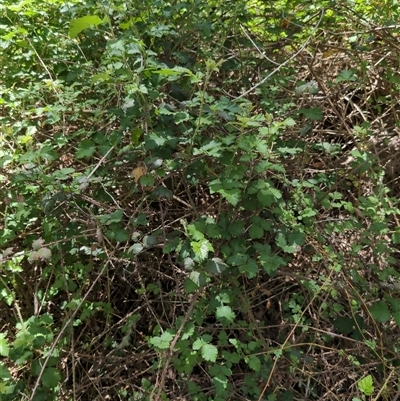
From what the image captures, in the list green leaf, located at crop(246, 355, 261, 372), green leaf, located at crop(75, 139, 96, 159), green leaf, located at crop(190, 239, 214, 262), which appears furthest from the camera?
green leaf, located at crop(75, 139, 96, 159)

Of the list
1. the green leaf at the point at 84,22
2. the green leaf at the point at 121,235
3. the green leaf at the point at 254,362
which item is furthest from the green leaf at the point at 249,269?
the green leaf at the point at 84,22

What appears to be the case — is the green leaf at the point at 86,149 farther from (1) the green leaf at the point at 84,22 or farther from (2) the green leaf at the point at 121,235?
(1) the green leaf at the point at 84,22

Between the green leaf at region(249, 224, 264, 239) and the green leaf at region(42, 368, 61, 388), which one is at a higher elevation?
the green leaf at region(249, 224, 264, 239)

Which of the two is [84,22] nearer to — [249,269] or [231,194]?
[231,194]

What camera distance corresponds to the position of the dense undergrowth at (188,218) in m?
1.81

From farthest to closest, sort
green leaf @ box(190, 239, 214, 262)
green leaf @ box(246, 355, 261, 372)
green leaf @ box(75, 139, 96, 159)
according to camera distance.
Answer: green leaf @ box(75, 139, 96, 159)
green leaf @ box(246, 355, 261, 372)
green leaf @ box(190, 239, 214, 262)

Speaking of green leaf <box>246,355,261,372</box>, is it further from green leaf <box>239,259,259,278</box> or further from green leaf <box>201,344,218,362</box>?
green leaf <box>239,259,259,278</box>

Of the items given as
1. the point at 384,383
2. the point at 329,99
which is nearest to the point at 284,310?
the point at 384,383

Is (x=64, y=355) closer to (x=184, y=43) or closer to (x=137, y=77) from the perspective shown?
(x=137, y=77)

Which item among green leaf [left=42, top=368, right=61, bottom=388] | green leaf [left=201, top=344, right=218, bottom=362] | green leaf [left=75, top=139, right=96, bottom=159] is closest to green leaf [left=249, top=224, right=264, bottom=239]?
green leaf [left=201, top=344, right=218, bottom=362]

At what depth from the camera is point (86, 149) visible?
1.92 meters

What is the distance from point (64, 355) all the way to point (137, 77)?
4.20 ft

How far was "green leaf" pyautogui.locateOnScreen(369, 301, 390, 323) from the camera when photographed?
6.19 feet

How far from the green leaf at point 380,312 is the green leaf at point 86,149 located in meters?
1.30
